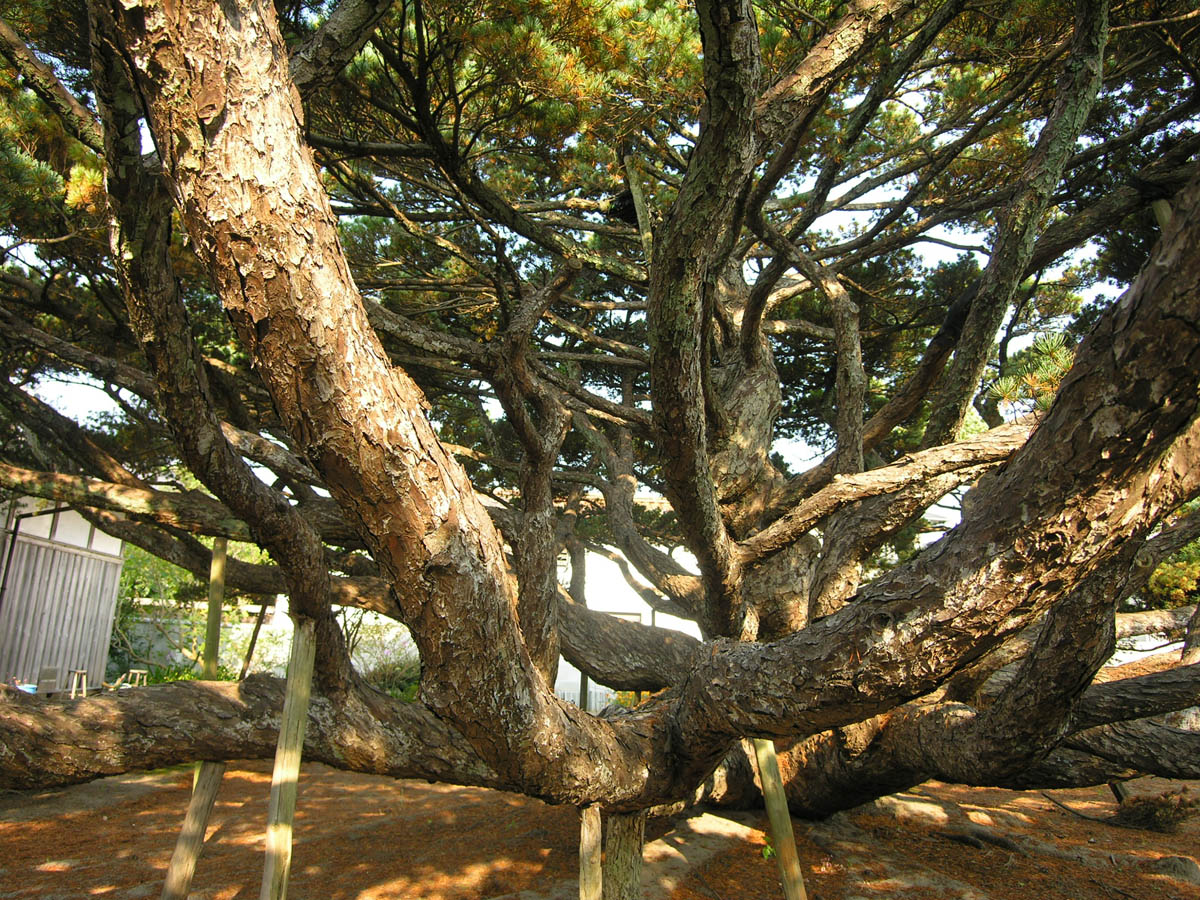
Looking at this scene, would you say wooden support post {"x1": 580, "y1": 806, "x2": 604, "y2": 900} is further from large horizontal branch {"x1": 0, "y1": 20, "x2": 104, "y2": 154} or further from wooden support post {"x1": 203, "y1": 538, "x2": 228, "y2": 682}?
large horizontal branch {"x1": 0, "y1": 20, "x2": 104, "y2": 154}

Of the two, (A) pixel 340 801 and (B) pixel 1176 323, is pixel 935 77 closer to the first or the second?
(B) pixel 1176 323

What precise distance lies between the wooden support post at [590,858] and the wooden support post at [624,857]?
1.60 ft

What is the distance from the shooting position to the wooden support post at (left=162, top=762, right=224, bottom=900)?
379 cm

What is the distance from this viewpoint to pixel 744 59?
2053 millimetres

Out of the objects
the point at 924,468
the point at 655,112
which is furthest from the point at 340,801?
the point at 655,112

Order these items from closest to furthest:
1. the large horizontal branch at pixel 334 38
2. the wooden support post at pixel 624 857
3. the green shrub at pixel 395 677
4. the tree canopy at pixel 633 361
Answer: the tree canopy at pixel 633 361, the large horizontal branch at pixel 334 38, the wooden support post at pixel 624 857, the green shrub at pixel 395 677

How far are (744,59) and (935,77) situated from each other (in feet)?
16.8

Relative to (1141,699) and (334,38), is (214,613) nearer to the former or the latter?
(334,38)

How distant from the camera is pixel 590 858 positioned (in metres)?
3.18

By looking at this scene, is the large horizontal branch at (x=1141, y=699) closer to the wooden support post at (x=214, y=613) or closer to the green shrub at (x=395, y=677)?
the wooden support post at (x=214, y=613)

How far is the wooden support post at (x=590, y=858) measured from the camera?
3.15 meters

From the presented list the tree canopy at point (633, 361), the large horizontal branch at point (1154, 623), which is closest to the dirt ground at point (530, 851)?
the tree canopy at point (633, 361)

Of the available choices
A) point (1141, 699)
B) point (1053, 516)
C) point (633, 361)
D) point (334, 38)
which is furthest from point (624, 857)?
point (633, 361)

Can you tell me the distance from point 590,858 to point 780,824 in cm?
115
